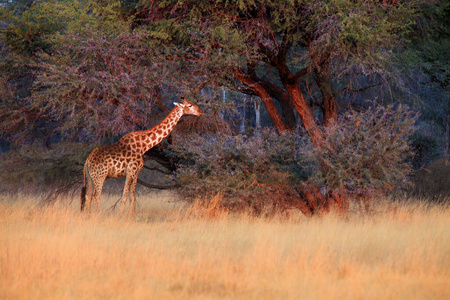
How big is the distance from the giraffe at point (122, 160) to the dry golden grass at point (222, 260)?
47.7 inches

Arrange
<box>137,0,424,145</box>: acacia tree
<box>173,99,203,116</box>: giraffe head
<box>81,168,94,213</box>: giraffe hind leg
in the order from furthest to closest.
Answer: <box>173,99,203,116</box>: giraffe head → <box>137,0,424,145</box>: acacia tree → <box>81,168,94,213</box>: giraffe hind leg

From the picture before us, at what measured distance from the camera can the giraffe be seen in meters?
11.9

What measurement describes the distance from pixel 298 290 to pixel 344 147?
21.3ft

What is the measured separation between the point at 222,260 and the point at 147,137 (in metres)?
5.61

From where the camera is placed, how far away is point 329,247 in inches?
335

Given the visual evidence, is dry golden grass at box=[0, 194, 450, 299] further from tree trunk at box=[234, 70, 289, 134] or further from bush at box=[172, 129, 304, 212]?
tree trunk at box=[234, 70, 289, 134]

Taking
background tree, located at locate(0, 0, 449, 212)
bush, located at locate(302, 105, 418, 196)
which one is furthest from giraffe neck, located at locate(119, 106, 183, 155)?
bush, located at locate(302, 105, 418, 196)

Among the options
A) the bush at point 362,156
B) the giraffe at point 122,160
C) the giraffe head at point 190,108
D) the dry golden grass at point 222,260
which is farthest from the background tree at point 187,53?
the dry golden grass at point 222,260

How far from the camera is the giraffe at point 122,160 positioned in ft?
39.1

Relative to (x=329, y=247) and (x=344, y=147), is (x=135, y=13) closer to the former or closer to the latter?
(x=344, y=147)

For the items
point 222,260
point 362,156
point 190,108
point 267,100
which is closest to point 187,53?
point 190,108

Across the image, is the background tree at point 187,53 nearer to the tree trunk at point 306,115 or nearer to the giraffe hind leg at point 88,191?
the tree trunk at point 306,115

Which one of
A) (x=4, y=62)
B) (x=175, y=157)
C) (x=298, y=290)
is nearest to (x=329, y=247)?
(x=298, y=290)

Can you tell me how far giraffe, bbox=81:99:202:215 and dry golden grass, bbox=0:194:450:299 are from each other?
1213 mm
